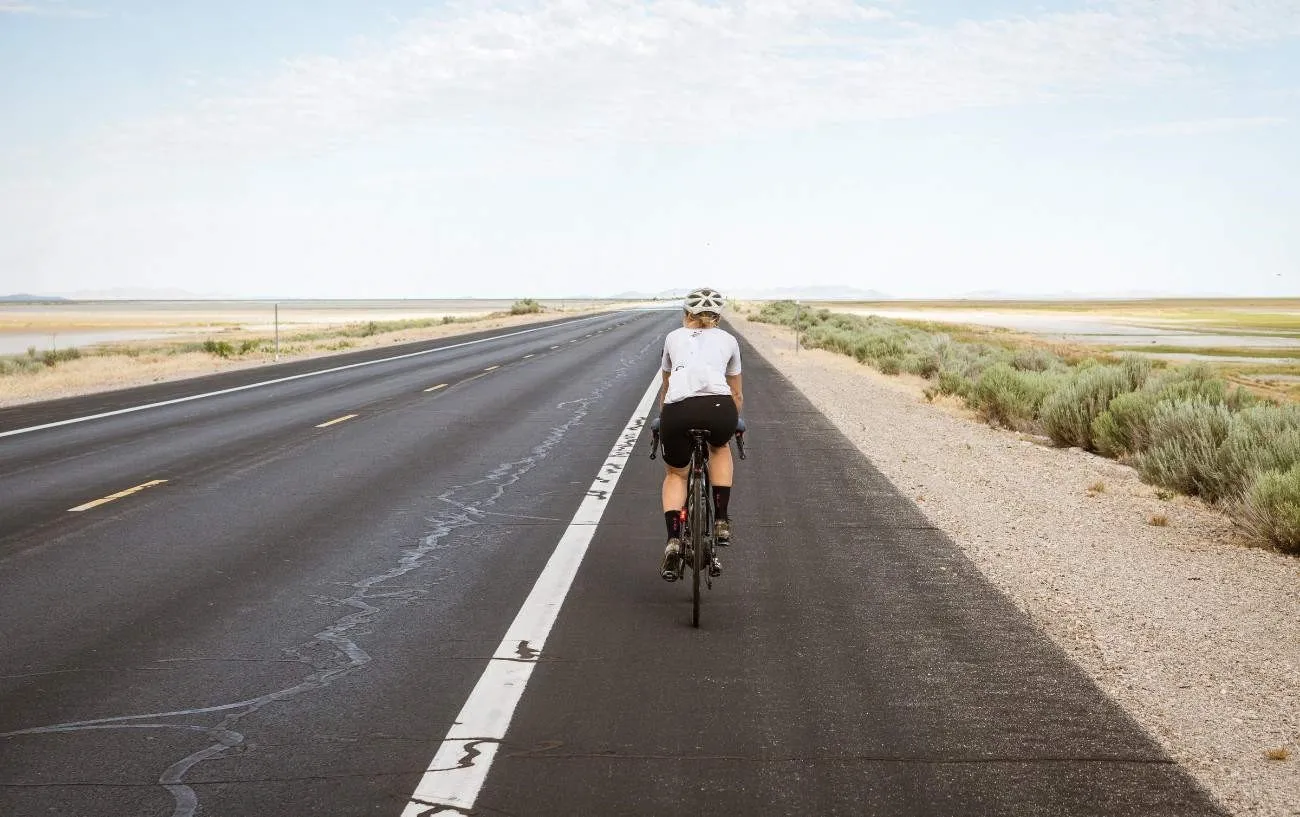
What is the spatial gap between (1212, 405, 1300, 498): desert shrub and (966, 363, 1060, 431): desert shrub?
6.01 metres

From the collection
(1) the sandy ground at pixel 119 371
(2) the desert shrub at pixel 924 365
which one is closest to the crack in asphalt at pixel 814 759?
Answer: (1) the sandy ground at pixel 119 371

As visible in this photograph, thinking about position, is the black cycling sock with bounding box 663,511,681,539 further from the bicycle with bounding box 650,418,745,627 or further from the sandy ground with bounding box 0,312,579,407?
the sandy ground with bounding box 0,312,579,407

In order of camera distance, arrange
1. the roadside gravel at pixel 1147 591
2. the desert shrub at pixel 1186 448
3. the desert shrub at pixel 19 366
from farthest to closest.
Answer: the desert shrub at pixel 19 366
the desert shrub at pixel 1186 448
the roadside gravel at pixel 1147 591

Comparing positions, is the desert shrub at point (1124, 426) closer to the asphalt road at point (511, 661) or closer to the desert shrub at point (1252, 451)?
the desert shrub at point (1252, 451)

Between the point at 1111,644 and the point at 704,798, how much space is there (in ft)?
10.8

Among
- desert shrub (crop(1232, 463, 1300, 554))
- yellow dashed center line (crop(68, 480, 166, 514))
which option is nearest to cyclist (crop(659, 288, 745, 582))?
desert shrub (crop(1232, 463, 1300, 554))

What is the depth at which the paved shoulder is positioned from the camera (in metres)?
4.42

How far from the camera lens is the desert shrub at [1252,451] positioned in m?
11.4

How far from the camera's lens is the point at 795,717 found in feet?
17.1

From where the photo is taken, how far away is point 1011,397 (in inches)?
784

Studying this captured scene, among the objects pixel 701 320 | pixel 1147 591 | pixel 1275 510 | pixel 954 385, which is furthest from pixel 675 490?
pixel 954 385

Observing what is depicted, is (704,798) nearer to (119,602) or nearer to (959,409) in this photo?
(119,602)

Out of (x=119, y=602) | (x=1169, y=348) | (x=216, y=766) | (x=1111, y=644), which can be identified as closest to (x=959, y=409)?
(x=1111, y=644)

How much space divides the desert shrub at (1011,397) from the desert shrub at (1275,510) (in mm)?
9348
